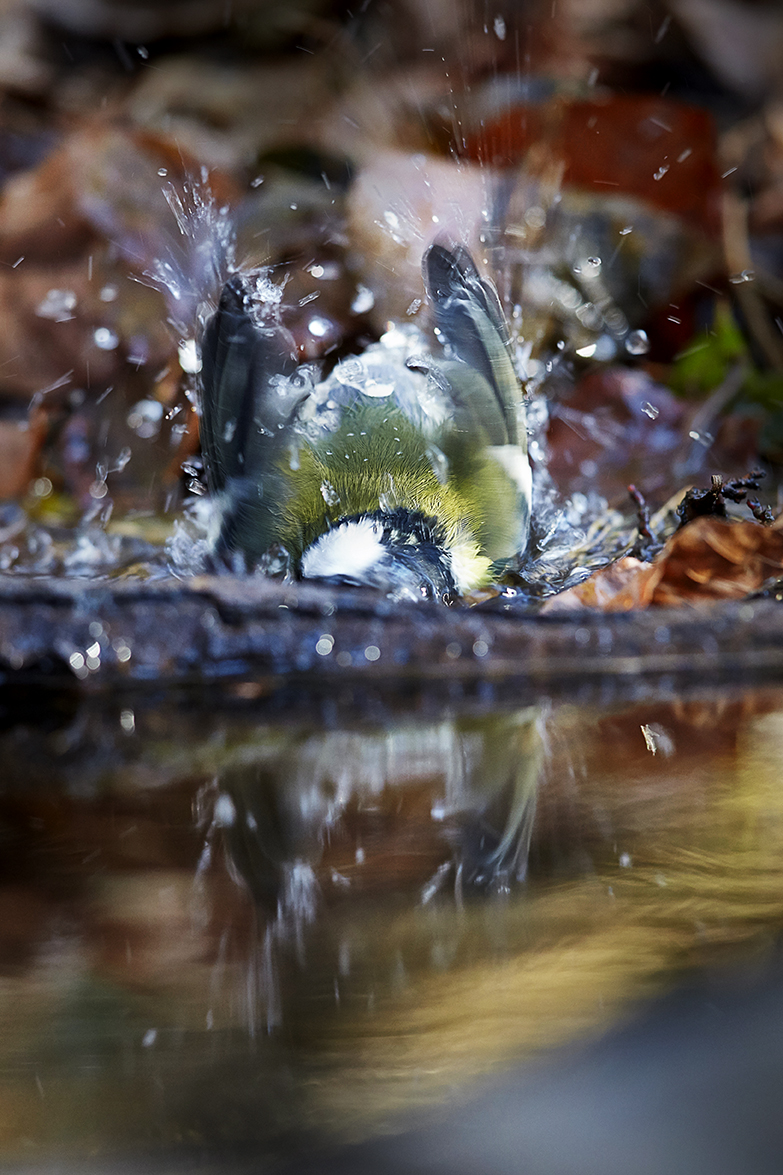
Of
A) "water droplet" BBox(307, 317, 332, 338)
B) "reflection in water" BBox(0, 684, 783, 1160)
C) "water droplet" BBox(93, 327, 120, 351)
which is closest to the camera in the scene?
"reflection in water" BBox(0, 684, 783, 1160)

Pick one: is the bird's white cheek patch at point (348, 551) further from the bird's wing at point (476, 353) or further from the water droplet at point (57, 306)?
the water droplet at point (57, 306)

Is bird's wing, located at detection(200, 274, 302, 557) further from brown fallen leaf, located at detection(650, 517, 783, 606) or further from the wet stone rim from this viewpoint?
brown fallen leaf, located at detection(650, 517, 783, 606)

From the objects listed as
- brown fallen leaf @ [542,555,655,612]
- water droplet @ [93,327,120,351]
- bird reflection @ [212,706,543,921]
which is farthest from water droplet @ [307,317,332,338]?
bird reflection @ [212,706,543,921]

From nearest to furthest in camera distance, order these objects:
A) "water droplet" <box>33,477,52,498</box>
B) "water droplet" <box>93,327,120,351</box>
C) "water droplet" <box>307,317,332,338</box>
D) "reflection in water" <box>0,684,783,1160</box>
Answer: "reflection in water" <box>0,684,783,1160</box> < "water droplet" <box>307,317,332,338</box> < "water droplet" <box>33,477,52,498</box> < "water droplet" <box>93,327,120,351</box>

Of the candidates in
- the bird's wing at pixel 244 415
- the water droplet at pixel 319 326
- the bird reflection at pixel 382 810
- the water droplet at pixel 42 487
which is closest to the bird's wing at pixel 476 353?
the bird's wing at pixel 244 415

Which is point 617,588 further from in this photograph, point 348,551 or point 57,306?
point 57,306

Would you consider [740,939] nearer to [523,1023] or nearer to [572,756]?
[523,1023]
